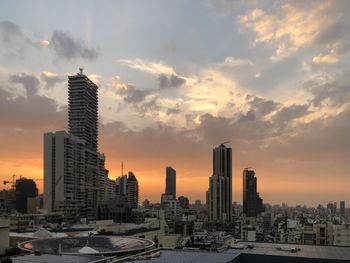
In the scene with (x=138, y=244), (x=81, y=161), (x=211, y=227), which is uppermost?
(x=81, y=161)

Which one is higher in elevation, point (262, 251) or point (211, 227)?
point (262, 251)

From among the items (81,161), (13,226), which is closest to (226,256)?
(13,226)

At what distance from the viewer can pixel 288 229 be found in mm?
134750

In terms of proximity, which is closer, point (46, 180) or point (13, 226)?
point (13, 226)

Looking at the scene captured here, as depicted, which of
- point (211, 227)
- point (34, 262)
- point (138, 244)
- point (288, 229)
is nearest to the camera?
point (34, 262)

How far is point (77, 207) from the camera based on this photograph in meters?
184

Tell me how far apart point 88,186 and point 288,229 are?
92809 mm

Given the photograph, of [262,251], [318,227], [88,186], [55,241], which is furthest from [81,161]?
[262,251]

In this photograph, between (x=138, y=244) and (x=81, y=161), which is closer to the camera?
(x=138, y=244)

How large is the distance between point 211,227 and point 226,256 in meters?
136

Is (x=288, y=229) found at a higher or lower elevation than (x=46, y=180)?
lower

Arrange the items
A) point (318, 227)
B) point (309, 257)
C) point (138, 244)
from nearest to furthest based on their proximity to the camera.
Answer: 1. point (309, 257)
2. point (138, 244)
3. point (318, 227)

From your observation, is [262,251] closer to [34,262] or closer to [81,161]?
[34,262]

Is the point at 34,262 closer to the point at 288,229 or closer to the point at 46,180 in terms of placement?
the point at 288,229
